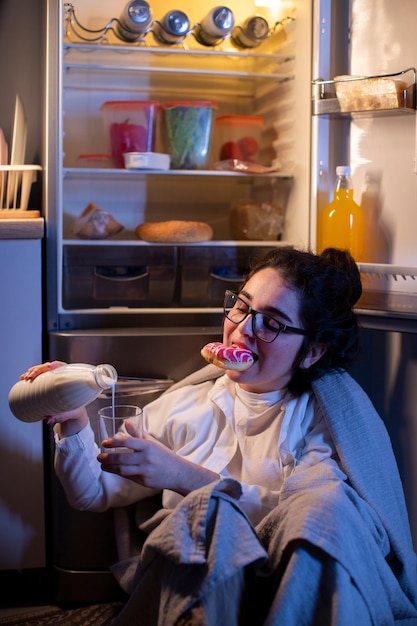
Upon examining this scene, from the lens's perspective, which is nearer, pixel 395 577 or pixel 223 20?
pixel 395 577

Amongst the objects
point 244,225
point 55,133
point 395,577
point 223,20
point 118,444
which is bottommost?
point 395,577

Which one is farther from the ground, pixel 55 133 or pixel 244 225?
pixel 55 133

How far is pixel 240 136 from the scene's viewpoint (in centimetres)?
220

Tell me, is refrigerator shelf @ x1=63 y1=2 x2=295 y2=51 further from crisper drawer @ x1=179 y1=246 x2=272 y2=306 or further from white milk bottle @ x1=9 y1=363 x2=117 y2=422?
white milk bottle @ x1=9 y1=363 x2=117 y2=422

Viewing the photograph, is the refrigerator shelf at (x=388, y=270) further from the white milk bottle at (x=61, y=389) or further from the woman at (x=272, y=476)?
the white milk bottle at (x=61, y=389)

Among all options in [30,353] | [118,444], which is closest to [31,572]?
[30,353]

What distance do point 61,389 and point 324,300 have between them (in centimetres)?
56

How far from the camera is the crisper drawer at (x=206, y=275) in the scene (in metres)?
2.12

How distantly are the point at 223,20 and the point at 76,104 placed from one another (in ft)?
1.66

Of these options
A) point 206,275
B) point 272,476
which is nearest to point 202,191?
point 206,275

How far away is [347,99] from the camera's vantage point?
1805 millimetres

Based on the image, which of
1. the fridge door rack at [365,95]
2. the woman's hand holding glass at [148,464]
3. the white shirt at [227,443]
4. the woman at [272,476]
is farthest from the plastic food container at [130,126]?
the woman's hand holding glass at [148,464]

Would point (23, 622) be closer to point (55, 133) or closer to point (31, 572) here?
point (31, 572)

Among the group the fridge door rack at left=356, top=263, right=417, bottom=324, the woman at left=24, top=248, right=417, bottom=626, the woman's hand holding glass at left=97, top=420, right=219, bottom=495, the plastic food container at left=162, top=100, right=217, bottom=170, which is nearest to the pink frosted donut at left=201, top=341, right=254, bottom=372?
the woman at left=24, top=248, right=417, bottom=626
